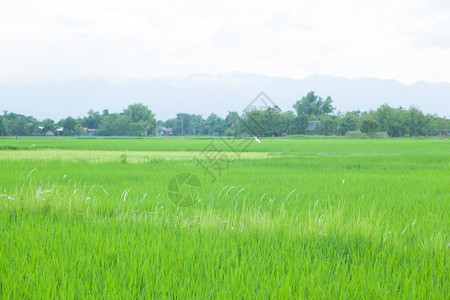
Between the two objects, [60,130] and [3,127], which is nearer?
[3,127]

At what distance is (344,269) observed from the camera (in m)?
1.95

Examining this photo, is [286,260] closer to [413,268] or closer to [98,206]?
[413,268]

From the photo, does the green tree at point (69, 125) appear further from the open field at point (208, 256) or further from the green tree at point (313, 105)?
the open field at point (208, 256)

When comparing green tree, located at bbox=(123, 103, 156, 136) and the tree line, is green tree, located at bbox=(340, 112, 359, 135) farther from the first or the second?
green tree, located at bbox=(123, 103, 156, 136)

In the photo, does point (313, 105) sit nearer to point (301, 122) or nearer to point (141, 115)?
point (301, 122)

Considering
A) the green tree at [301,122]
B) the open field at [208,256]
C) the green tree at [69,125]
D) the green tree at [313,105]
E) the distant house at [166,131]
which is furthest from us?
the distant house at [166,131]

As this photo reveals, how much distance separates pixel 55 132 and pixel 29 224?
90696mm

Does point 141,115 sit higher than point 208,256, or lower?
higher

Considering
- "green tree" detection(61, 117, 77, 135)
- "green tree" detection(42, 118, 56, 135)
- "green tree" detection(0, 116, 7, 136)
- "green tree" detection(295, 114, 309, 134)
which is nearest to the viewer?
"green tree" detection(0, 116, 7, 136)

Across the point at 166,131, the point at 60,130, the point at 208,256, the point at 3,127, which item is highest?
the point at 166,131

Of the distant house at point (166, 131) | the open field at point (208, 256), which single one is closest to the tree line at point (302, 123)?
the distant house at point (166, 131)

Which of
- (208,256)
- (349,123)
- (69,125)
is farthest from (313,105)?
(208,256)

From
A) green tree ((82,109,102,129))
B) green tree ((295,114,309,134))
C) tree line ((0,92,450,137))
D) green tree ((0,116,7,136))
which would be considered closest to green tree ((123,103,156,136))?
tree line ((0,92,450,137))

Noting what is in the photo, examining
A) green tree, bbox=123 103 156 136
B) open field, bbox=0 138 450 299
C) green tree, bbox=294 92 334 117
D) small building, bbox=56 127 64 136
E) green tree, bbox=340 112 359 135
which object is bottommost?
open field, bbox=0 138 450 299
